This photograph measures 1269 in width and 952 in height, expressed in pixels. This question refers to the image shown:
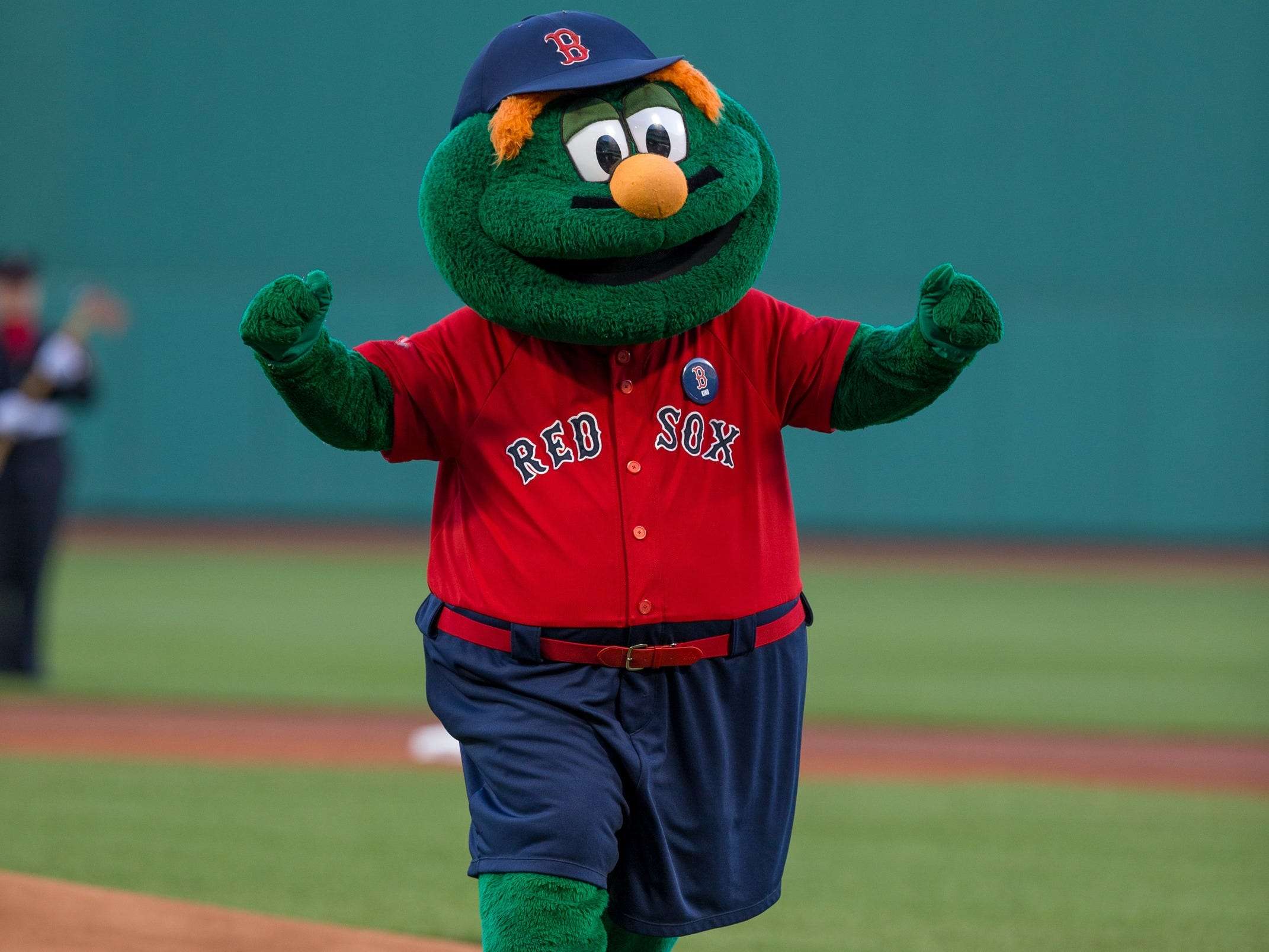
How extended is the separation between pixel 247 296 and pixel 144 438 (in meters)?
1.85

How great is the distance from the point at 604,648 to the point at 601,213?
718mm

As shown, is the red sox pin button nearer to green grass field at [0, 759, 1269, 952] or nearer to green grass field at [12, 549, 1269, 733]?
green grass field at [0, 759, 1269, 952]

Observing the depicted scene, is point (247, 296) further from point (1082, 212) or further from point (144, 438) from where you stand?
point (1082, 212)

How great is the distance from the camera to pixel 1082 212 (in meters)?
17.4

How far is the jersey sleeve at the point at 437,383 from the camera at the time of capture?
274 cm

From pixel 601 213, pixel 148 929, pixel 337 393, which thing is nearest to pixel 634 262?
pixel 601 213

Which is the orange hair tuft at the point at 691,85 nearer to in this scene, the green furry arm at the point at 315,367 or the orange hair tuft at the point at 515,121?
the orange hair tuft at the point at 515,121

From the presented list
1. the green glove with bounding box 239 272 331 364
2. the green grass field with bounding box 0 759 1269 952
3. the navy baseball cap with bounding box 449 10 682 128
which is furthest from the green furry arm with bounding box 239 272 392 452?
the green grass field with bounding box 0 759 1269 952

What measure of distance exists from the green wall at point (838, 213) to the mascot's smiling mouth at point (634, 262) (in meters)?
14.1

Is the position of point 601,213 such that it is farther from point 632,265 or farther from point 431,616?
point 431,616

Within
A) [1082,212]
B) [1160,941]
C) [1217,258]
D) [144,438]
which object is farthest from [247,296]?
[1160,941]

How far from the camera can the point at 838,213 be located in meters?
17.8

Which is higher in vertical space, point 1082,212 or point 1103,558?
point 1082,212

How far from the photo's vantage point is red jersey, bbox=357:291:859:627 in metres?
2.66
